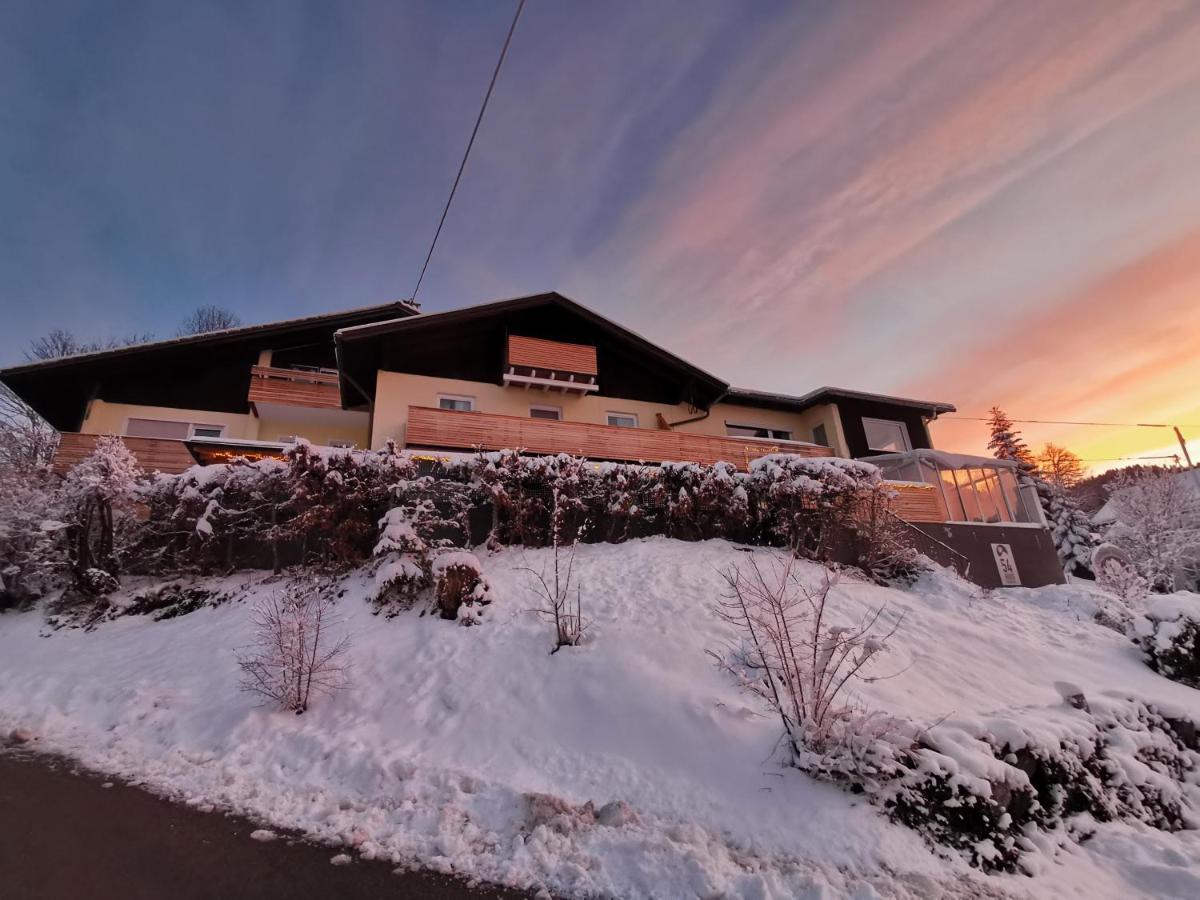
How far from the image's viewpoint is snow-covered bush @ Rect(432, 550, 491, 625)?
7.17 m

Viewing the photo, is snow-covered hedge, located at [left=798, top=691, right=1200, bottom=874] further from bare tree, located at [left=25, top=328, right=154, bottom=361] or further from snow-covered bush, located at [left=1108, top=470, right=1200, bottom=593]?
bare tree, located at [left=25, top=328, right=154, bottom=361]

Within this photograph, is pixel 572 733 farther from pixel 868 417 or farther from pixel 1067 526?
pixel 1067 526

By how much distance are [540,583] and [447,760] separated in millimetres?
3511

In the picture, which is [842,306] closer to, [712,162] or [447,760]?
[712,162]

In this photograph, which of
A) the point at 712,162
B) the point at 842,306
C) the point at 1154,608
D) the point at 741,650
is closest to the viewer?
the point at 741,650

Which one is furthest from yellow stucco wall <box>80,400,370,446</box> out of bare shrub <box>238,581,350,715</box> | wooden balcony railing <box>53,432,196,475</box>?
bare shrub <box>238,581,350,715</box>

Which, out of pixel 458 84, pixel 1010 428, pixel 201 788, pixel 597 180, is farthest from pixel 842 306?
pixel 1010 428

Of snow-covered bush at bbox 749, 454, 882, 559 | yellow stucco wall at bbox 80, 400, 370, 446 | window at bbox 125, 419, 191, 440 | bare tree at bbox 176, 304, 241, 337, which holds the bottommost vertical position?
snow-covered bush at bbox 749, 454, 882, 559

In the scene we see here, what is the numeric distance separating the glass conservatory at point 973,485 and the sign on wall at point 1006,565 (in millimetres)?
1086

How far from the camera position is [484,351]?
707 inches

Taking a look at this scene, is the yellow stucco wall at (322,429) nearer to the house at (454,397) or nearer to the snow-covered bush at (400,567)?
the house at (454,397)

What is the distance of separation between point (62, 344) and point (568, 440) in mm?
25620

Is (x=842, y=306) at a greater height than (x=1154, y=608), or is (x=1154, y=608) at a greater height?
(x=842, y=306)

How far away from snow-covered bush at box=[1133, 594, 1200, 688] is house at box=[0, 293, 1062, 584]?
6.60m
